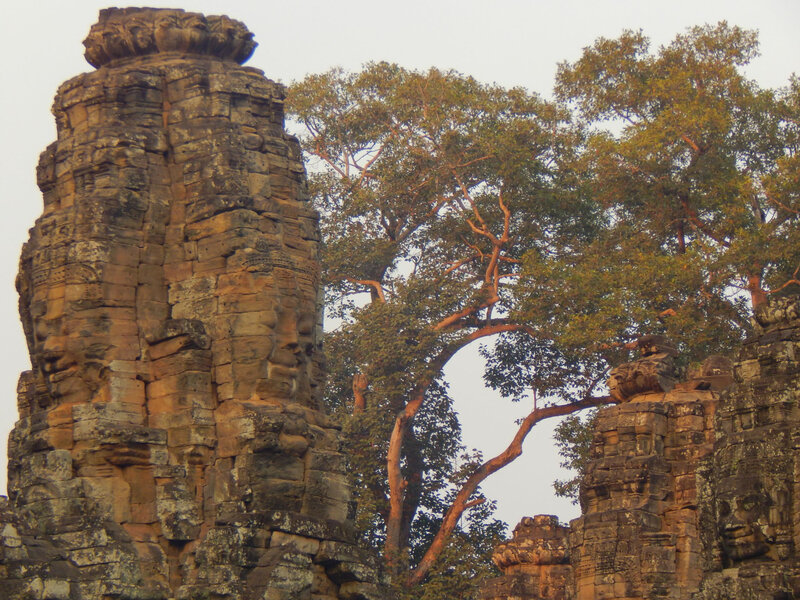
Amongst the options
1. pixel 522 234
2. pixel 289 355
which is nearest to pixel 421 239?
pixel 522 234

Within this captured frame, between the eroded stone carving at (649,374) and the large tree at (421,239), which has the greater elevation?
the large tree at (421,239)

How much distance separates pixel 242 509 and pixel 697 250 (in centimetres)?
1821

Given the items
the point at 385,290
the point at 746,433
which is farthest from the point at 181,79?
the point at 385,290

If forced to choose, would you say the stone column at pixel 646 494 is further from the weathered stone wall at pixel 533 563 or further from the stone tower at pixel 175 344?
Result: the stone tower at pixel 175 344

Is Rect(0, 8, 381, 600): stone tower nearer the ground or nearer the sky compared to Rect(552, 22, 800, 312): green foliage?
nearer the ground

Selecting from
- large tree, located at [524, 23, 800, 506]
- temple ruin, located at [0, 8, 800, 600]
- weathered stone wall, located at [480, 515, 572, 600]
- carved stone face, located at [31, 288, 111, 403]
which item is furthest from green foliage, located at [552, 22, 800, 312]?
carved stone face, located at [31, 288, 111, 403]

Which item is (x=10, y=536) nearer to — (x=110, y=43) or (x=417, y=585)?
(x=110, y=43)

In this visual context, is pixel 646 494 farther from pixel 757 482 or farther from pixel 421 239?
pixel 421 239

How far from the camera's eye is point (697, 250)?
32969mm

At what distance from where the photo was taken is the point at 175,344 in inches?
680

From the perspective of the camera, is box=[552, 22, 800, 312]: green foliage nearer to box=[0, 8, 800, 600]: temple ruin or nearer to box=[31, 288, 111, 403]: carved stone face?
box=[0, 8, 800, 600]: temple ruin

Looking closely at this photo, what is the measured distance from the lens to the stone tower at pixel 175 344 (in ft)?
53.4

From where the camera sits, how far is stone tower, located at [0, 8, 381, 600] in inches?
640

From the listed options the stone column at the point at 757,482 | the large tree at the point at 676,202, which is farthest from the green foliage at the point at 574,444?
the stone column at the point at 757,482
